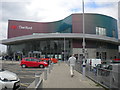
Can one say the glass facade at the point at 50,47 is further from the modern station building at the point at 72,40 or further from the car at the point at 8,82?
the car at the point at 8,82

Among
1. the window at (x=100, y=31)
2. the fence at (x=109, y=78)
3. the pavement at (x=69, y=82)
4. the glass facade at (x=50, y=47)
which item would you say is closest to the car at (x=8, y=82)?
the pavement at (x=69, y=82)

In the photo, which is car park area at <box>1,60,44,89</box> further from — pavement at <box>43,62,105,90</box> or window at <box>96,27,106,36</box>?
window at <box>96,27,106,36</box>

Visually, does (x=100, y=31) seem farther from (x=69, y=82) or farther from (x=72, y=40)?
(x=69, y=82)

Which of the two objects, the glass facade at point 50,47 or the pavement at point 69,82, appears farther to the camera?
the glass facade at point 50,47

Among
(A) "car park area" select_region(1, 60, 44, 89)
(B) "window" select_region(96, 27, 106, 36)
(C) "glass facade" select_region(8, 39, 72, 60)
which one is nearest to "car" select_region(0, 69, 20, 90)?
(A) "car park area" select_region(1, 60, 44, 89)

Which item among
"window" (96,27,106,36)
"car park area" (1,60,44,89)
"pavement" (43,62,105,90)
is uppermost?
"window" (96,27,106,36)

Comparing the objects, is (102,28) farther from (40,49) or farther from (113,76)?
(113,76)

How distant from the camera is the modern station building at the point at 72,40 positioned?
4491 centimetres

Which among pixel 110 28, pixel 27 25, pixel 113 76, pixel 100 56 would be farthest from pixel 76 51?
pixel 113 76

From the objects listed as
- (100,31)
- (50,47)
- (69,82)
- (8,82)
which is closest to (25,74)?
(69,82)

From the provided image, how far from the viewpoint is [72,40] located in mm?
46094

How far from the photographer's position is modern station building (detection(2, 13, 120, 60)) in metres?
44.9

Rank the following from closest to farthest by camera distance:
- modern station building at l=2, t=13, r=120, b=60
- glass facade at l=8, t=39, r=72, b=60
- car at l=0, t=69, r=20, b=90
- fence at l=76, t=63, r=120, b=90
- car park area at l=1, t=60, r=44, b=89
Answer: car at l=0, t=69, r=20, b=90, fence at l=76, t=63, r=120, b=90, car park area at l=1, t=60, r=44, b=89, modern station building at l=2, t=13, r=120, b=60, glass facade at l=8, t=39, r=72, b=60

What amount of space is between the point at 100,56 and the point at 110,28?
13.2 m
